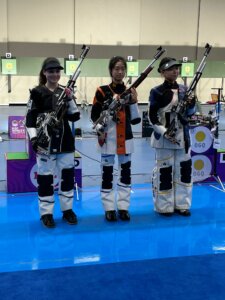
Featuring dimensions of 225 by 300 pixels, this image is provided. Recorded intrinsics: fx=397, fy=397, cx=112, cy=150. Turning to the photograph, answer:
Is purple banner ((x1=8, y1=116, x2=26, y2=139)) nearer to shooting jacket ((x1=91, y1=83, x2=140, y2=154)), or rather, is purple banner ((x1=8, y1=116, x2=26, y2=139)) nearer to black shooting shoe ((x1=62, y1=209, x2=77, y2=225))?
black shooting shoe ((x1=62, y1=209, x2=77, y2=225))

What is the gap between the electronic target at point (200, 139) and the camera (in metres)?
5.36

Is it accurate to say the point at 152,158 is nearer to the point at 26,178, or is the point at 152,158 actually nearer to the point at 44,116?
the point at 26,178

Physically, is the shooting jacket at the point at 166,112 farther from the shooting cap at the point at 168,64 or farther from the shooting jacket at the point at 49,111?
→ the shooting jacket at the point at 49,111

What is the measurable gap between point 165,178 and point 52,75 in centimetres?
156

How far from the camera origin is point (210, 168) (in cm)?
544

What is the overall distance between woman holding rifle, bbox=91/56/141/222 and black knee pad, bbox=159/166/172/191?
1.20 ft

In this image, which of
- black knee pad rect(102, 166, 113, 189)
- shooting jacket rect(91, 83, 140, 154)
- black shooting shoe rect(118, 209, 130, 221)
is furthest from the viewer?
black shooting shoe rect(118, 209, 130, 221)

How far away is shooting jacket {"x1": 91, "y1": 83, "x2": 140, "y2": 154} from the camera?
3910 millimetres

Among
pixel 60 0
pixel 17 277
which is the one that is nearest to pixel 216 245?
pixel 17 277

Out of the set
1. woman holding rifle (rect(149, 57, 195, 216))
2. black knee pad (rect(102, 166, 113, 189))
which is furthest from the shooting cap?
black knee pad (rect(102, 166, 113, 189))

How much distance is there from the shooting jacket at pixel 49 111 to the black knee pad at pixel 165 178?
1.01 metres

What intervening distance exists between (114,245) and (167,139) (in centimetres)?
119

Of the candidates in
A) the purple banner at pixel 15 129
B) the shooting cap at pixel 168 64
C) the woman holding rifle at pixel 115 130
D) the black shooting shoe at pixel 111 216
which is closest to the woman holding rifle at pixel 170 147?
the shooting cap at pixel 168 64

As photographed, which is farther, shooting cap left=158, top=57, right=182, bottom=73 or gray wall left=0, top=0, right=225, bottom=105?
gray wall left=0, top=0, right=225, bottom=105
